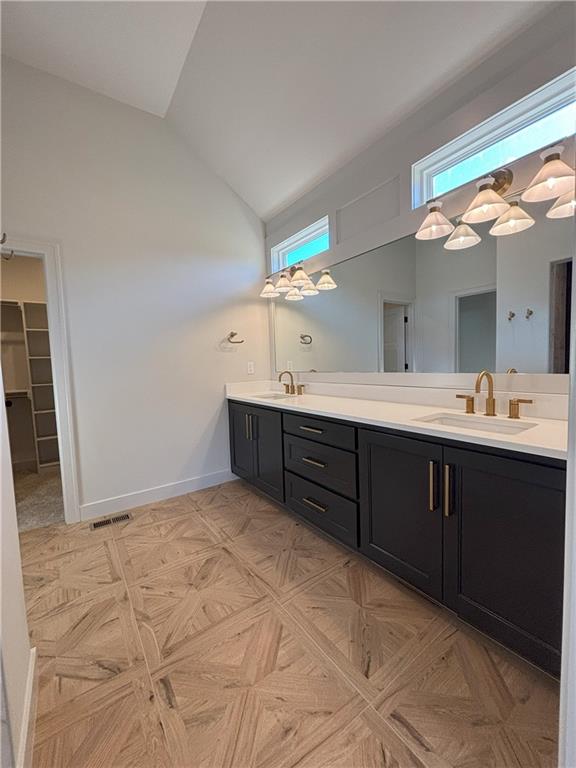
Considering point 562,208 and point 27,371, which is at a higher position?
point 562,208

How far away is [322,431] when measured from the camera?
2031mm

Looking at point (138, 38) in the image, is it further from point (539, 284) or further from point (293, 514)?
point (293, 514)

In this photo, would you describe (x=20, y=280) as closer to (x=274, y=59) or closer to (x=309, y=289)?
(x=309, y=289)

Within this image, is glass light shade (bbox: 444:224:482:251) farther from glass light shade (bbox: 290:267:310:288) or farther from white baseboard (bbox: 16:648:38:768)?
white baseboard (bbox: 16:648:38:768)

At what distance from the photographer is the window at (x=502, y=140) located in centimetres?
148

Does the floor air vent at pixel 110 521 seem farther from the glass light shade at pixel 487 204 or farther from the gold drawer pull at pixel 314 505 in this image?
the glass light shade at pixel 487 204

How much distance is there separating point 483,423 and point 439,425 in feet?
1.12

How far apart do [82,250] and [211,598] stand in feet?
8.53

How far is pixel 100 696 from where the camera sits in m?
1.19

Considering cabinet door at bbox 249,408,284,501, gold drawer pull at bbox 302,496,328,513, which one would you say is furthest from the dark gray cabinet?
gold drawer pull at bbox 302,496,328,513

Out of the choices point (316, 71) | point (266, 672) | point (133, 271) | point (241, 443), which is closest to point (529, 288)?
point (316, 71)

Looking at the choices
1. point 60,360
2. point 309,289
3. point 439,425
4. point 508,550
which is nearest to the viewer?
point 508,550

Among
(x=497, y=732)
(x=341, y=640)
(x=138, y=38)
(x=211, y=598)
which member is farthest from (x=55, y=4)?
(x=497, y=732)

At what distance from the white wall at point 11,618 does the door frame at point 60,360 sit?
4.75 feet
